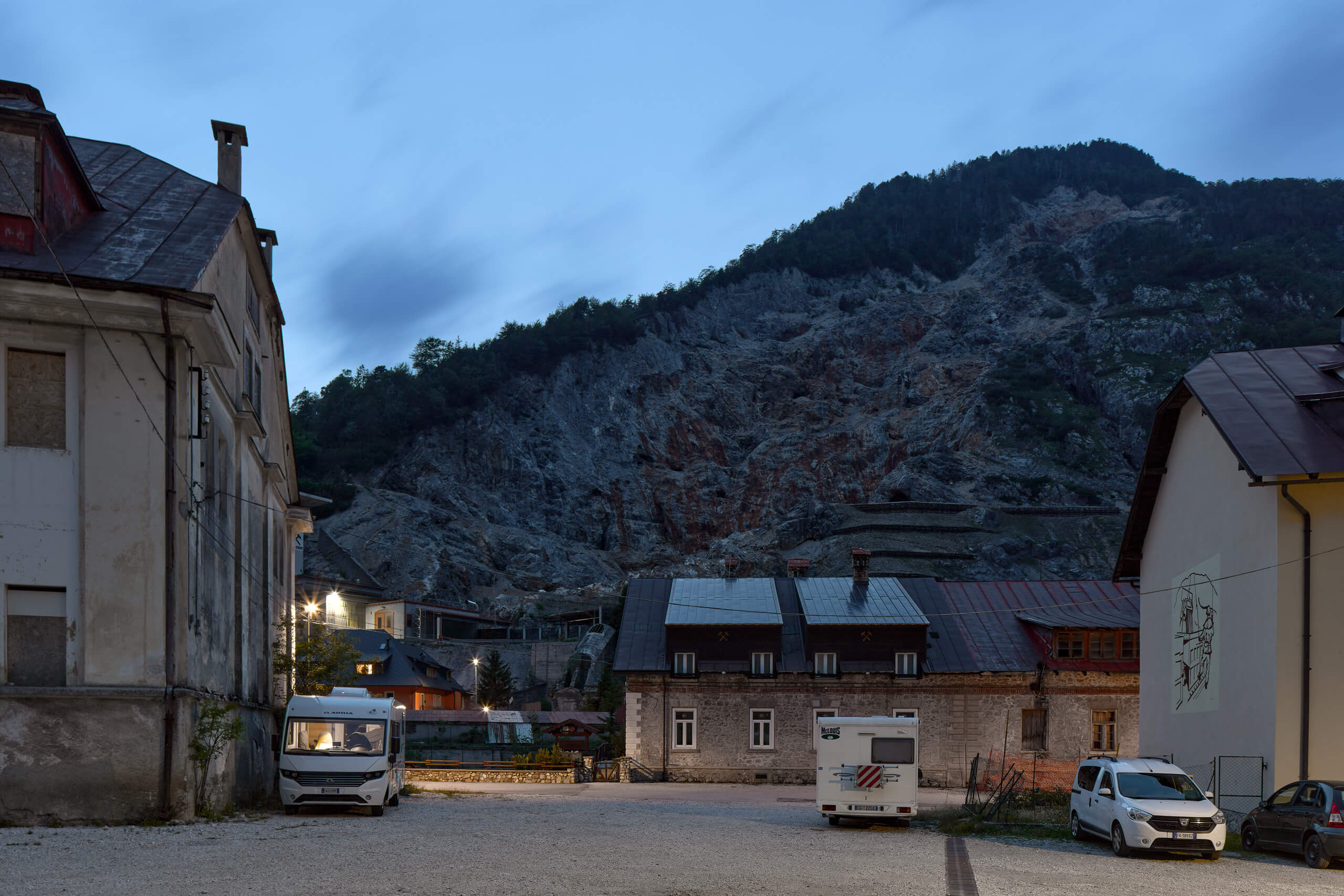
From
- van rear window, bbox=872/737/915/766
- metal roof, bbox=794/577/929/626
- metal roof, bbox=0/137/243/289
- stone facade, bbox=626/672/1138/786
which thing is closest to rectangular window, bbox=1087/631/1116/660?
stone facade, bbox=626/672/1138/786

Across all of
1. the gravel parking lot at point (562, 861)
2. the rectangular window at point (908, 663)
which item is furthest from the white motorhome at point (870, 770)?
Answer: the rectangular window at point (908, 663)

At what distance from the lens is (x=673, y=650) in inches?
1710

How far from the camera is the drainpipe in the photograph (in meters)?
22.3

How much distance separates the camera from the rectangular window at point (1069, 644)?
140 ft

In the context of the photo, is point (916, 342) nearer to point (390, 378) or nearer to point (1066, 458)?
point (1066, 458)

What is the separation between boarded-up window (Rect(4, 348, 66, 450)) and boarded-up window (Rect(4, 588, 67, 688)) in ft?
7.59

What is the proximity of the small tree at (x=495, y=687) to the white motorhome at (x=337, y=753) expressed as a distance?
46.3m

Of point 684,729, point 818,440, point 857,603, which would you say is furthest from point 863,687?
point 818,440

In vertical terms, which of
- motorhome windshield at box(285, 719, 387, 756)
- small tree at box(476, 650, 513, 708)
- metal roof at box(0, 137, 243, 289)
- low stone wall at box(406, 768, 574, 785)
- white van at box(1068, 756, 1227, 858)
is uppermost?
metal roof at box(0, 137, 243, 289)

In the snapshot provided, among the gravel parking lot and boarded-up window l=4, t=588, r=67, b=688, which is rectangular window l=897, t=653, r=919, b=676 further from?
boarded-up window l=4, t=588, r=67, b=688

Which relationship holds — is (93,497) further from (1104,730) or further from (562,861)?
(1104,730)

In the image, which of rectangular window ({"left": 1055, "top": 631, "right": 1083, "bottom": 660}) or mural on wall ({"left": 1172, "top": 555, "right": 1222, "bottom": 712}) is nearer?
mural on wall ({"left": 1172, "top": 555, "right": 1222, "bottom": 712})

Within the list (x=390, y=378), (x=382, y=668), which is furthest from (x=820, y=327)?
(x=382, y=668)

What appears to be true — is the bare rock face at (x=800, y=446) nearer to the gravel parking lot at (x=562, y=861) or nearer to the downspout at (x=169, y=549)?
the gravel parking lot at (x=562, y=861)
